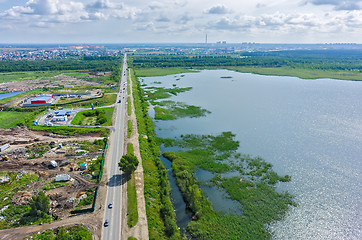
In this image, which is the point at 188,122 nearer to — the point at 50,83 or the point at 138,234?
the point at 138,234

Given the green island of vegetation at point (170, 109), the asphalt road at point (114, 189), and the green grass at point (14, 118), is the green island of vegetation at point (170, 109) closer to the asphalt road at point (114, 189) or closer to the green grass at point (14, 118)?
the asphalt road at point (114, 189)

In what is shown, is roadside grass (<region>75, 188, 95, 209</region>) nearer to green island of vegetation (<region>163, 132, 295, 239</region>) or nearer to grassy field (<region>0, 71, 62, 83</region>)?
green island of vegetation (<region>163, 132, 295, 239</region>)

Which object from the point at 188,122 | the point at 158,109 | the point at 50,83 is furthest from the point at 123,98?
the point at 50,83

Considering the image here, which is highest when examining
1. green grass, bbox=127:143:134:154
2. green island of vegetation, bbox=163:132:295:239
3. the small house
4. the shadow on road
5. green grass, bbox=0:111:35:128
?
green grass, bbox=0:111:35:128

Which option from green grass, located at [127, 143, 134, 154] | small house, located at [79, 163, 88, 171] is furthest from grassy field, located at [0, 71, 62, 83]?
small house, located at [79, 163, 88, 171]

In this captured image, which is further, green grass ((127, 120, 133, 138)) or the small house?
green grass ((127, 120, 133, 138))
